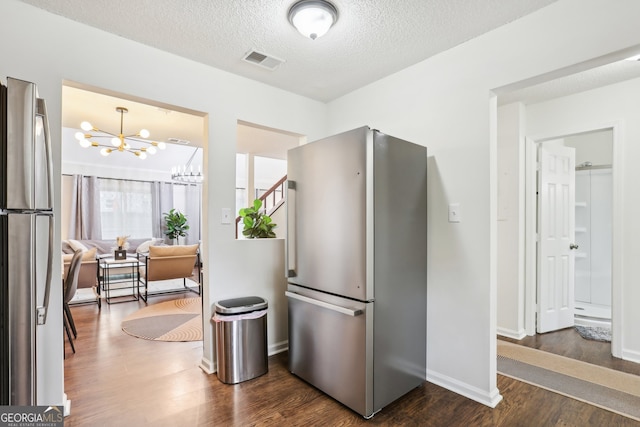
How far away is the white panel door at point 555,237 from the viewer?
3.52m

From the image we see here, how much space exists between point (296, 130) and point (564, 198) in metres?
3.22

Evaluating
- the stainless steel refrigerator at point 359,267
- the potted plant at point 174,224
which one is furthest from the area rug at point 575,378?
the potted plant at point 174,224

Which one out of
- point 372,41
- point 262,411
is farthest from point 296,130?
point 262,411

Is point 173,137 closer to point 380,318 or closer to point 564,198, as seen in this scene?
point 380,318

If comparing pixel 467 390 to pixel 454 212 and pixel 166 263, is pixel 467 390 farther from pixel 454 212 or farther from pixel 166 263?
pixel 166 263

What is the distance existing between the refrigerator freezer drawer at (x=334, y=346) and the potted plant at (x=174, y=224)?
6721mm

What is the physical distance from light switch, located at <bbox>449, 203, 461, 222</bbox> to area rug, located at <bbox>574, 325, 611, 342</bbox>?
243 cm

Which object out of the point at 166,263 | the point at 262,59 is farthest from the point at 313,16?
the point at 166,263

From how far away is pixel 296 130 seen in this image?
3244 millimetres

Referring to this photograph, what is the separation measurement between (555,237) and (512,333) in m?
1.21

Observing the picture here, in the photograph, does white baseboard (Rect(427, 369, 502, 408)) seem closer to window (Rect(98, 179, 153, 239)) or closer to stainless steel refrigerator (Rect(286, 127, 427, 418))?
stainless steel refrigerator (Rect(286, 127, 427, 418))

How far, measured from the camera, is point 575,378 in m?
2.51

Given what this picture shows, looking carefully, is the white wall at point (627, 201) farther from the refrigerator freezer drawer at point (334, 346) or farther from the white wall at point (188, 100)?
the white wall at point (188, 100)

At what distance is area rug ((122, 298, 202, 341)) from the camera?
3.45m
